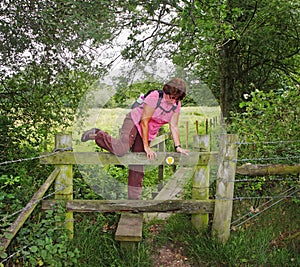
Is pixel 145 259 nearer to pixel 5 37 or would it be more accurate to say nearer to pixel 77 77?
pixel 77 77

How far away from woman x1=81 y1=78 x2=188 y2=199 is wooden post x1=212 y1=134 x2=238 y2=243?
0.42 m

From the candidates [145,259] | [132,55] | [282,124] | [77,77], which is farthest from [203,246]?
[132,55]

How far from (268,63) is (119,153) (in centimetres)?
675

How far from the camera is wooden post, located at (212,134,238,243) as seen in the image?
3568mm

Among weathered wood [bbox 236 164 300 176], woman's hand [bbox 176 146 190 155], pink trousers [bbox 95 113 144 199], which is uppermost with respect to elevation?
pink trousers [bbox 95 113 144 199]

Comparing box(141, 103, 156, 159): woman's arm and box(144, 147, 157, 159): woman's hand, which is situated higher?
box(141, 103, 156, 159): woman's arm

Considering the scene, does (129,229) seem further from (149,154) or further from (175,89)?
(175,89)

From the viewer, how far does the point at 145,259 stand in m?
3.48

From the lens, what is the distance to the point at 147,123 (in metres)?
3.52

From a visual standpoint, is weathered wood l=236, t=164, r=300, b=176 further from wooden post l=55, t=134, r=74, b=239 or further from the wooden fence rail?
wooden post l=55, t=134, r=74, b=239

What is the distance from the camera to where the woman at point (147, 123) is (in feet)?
11.3

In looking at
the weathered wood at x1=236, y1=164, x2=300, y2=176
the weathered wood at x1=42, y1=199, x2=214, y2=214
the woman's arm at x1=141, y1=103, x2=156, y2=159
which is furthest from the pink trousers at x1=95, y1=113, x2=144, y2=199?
the weathered wood at x1=236, y1=164, x2=300, y2=176

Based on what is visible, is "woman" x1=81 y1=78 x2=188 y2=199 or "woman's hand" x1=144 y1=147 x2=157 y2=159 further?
"woman's hand" x1=144 y1=147 x2=157 y2=159

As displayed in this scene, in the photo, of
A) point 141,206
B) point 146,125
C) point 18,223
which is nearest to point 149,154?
point 146,125
